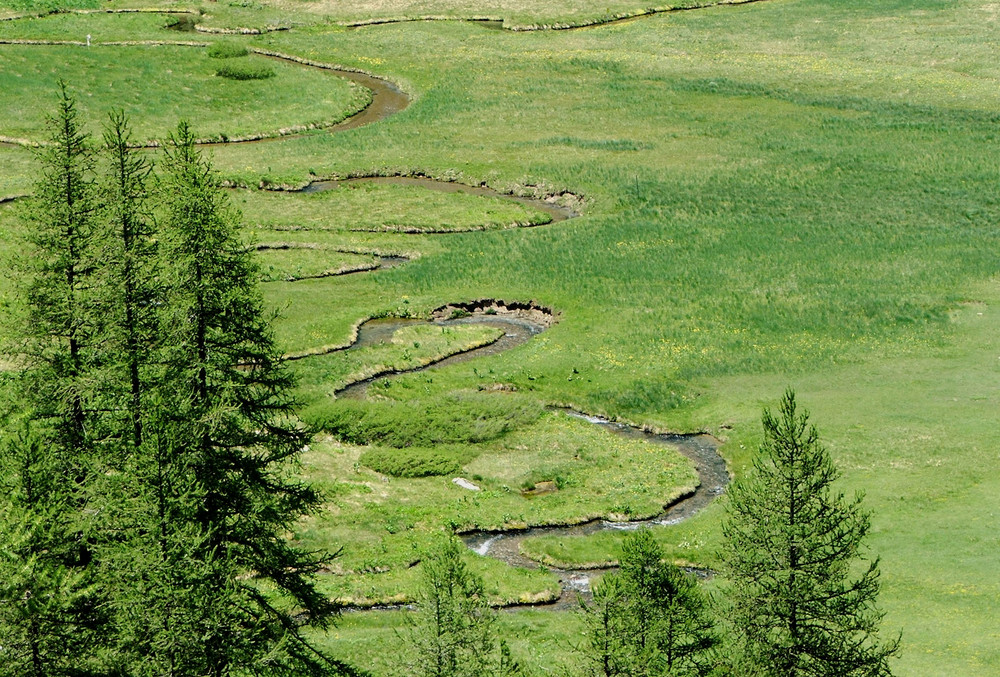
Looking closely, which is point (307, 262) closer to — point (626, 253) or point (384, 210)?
point (384, 210)

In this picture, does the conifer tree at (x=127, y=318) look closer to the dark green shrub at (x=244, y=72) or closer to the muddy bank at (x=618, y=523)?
the muddy bank at (x=618, y=523)

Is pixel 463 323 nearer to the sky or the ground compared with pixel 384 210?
nearer to the ground

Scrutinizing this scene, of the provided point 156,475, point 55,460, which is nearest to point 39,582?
point 156,475

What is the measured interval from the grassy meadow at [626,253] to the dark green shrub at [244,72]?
1243 mm

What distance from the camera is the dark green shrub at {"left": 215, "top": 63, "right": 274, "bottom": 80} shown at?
11450 cm

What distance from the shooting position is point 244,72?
375 feet

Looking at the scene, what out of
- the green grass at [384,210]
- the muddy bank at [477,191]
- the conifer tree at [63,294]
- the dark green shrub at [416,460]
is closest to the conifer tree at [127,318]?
the conifer tree at [63,294]

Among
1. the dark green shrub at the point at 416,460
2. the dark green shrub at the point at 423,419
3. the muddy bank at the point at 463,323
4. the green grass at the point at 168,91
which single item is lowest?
the dark green shrub at the point at 416,460

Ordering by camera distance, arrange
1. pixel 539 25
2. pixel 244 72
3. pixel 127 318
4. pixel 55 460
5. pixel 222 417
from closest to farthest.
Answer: pixel 222 417
pixel 127 318
pixel 55 460
pixel 244 72
pixel 539 25

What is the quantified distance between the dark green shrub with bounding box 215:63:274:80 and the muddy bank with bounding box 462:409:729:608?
6460cm

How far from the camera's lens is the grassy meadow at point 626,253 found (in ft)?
168

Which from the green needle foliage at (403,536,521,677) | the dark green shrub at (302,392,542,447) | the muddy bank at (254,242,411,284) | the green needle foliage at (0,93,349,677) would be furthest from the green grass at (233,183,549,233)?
the green needle foliage at (403,536,521,677)

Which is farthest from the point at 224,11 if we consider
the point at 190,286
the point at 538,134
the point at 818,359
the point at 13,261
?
the point at 190,286

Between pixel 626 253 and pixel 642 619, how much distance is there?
164 feet
